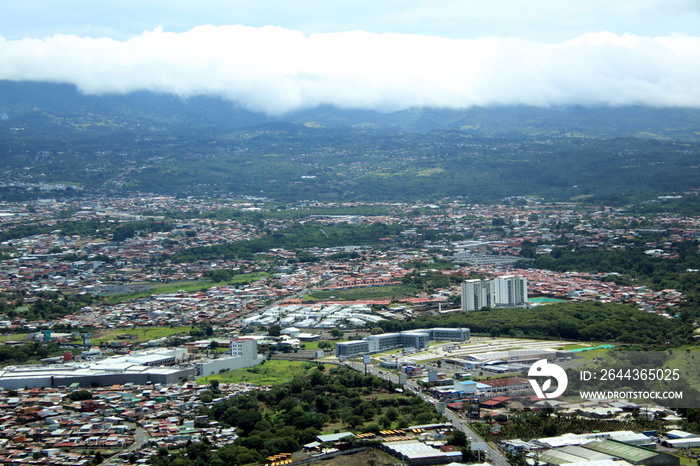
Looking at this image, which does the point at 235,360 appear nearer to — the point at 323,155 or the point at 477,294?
the point at 477,294

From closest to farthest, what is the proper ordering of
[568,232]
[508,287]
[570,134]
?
[508,287] < [568,232] < [570,134]

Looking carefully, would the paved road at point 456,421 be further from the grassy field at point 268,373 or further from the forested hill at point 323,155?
the forested hill at point 323,155

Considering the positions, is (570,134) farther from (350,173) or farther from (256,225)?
(256,225)

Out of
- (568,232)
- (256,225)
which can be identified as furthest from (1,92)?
(568,232)

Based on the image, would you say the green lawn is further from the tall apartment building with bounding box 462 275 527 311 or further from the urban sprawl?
the tall apartment building with bounding box 462 275 527 311

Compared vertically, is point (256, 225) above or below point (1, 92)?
below

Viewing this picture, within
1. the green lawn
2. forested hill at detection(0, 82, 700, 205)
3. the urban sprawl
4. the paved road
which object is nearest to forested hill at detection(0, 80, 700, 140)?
forested hill at detection(0, 82, 700, 205)

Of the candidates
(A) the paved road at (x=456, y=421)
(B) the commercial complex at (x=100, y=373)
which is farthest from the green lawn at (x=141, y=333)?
(A) the paved road at (x=456, y=421)
